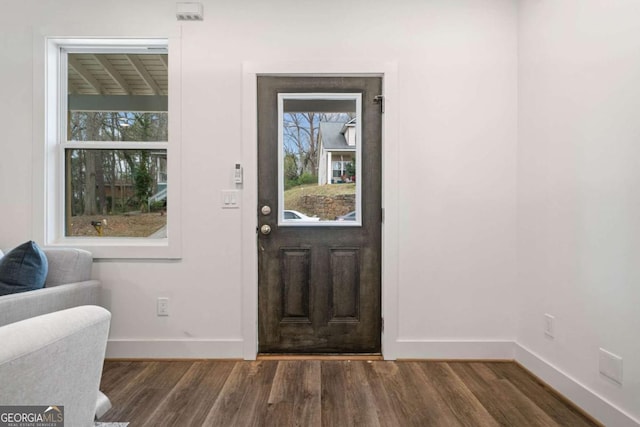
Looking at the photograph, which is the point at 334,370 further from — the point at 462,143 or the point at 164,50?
the point at 164,50

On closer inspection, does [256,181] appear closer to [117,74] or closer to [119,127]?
[119,127]

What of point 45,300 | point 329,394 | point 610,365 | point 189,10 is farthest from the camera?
point 189,10

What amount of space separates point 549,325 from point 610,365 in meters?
0.44

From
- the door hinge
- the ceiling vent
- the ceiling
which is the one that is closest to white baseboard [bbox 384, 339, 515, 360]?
the door hinge

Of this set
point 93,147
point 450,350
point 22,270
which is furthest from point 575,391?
point 93,147

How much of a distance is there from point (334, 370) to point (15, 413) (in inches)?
70.4

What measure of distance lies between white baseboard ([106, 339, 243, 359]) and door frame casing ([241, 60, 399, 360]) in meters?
0.12

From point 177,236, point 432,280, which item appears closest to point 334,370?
point 432,280

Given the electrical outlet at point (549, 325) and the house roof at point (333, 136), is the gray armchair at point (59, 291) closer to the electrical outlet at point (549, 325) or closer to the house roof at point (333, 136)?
the house roof at point (333, 136)

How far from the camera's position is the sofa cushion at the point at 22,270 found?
5.90ft

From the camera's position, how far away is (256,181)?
2.42 metres

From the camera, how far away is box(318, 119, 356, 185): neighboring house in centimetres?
249

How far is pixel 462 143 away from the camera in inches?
95.3

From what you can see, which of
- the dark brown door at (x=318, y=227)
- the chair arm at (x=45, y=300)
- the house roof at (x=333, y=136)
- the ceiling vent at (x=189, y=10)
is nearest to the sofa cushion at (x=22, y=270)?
the chair arm at (x=45, y=300)
